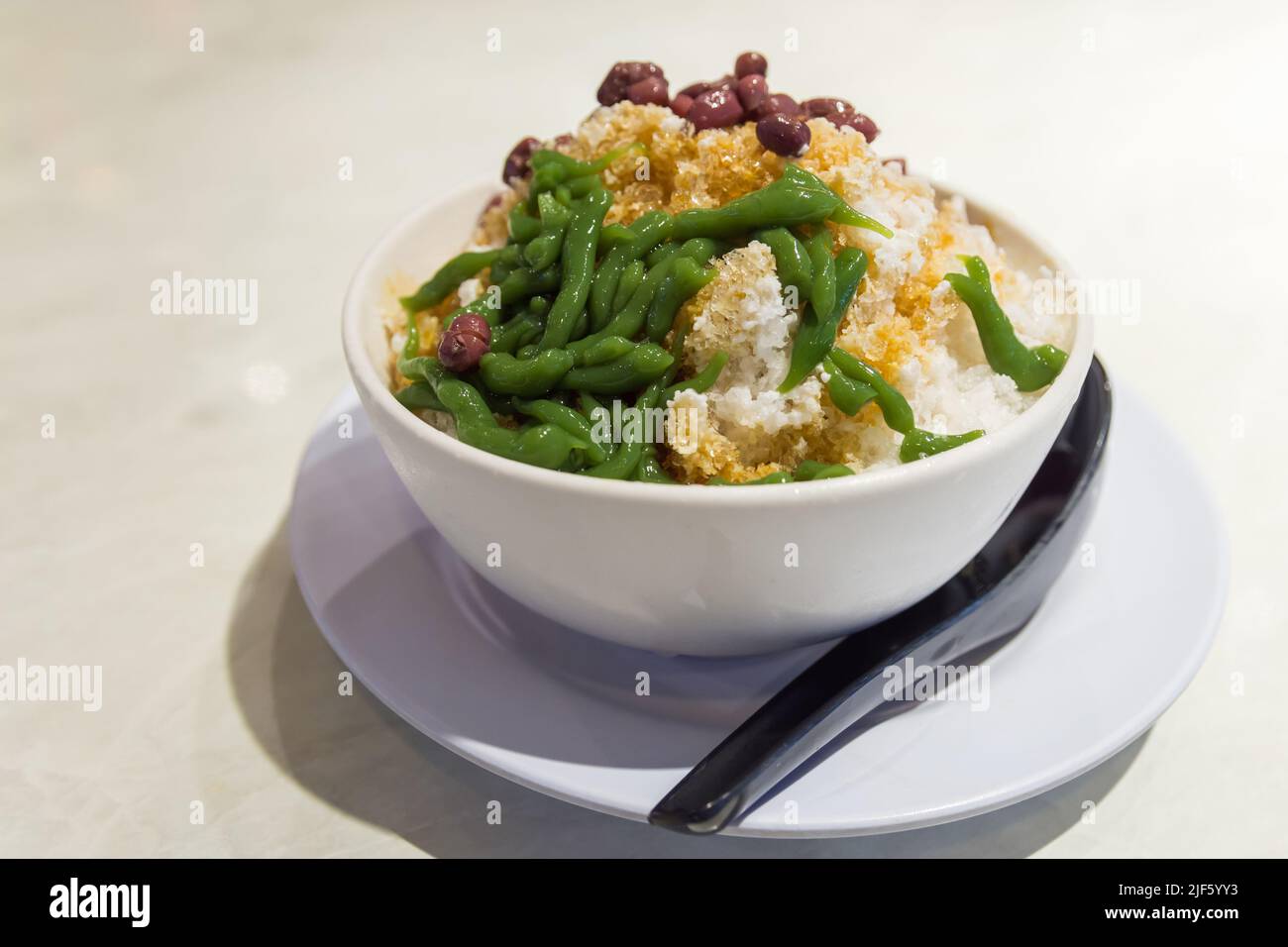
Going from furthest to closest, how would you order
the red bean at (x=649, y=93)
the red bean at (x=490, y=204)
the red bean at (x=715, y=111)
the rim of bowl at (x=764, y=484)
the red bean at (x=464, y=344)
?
the red bean at (x=490, y=204) → the red bean at (x=649, y=93) → the red bean at (x=715, y=111) → the red bean at (x=464, y=344) → the rim of bowl at (x=764, y=484)

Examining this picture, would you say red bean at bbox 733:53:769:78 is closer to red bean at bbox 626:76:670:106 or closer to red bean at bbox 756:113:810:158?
red bean at bbox 626:76:670:106

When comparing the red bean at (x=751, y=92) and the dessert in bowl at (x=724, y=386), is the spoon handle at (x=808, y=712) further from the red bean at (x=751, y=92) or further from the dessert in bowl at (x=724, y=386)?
the red bean at (x=751, y=92)

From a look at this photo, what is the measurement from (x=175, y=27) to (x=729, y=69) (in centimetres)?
331

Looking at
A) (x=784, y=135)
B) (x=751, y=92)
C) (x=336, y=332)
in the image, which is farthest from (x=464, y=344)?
(x=336, y=332)

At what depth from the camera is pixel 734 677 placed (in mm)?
2227

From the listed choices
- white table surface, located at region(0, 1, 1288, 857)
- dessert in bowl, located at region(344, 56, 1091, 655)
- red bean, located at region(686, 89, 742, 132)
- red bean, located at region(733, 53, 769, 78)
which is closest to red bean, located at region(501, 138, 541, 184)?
dessert in bowl, located at region(344, 56, 1091, 655)

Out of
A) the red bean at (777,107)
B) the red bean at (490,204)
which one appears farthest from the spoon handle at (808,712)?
the red bean at (490,204)

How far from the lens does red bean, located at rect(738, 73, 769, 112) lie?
94.0 inches

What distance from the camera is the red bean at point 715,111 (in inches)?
92.7

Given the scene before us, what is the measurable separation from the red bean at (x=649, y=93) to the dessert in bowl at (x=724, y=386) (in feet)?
0.28

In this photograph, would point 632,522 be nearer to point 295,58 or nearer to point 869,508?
point 869,508

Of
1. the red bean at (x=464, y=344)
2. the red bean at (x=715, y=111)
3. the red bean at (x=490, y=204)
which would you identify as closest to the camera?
the red bean at (x=464, y=344)

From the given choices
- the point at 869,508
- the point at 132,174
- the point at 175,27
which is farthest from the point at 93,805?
the point at 175,27

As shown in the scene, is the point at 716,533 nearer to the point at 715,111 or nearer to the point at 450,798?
the point at 450,798
